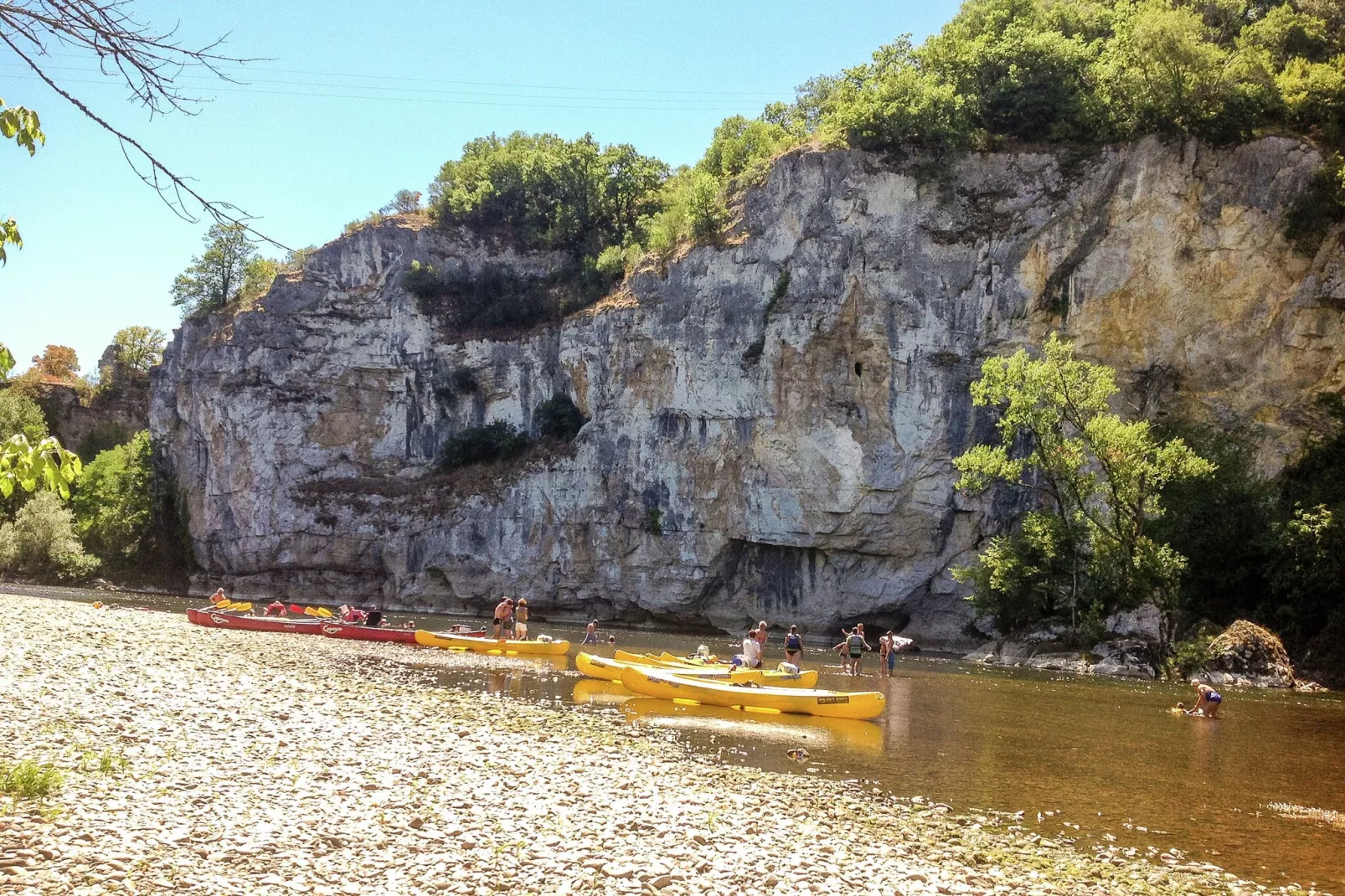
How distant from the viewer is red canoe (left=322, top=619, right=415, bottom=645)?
26375 millimetres

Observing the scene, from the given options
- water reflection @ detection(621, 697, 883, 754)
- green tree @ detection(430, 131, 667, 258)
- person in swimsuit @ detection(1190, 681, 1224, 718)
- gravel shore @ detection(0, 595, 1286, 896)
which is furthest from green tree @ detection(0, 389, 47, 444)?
person in swimsuit @ detection(1190, 681, 1224, 718)

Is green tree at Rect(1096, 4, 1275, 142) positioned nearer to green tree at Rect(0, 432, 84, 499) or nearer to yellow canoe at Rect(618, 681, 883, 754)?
yellow canoe at Rect(618, 681, 883, 754)

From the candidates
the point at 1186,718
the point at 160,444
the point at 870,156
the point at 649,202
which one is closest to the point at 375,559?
the point at 160,444

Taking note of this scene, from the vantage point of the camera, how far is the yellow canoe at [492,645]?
990 inches

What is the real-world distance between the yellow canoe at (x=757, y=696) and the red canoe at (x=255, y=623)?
43.0ft

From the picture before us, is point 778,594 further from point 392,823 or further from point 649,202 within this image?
point 392,823

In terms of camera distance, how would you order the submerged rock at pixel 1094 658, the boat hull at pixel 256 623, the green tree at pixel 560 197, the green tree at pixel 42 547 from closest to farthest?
the submerged rock at pixel 1094 658 → the boat hull at pixel 256 623 → the green tree at pixel 42 547 → the green tree at pixel 560 197

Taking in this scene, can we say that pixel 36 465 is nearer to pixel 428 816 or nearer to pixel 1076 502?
pixel 428 816

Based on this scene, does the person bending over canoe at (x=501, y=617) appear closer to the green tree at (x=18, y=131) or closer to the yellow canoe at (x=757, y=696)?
the yellow canoe at (x=757, y=696)

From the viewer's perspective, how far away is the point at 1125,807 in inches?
407

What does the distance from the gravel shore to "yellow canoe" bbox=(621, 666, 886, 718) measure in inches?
163

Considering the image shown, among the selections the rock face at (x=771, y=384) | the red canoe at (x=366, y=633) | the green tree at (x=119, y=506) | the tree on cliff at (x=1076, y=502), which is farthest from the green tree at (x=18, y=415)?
the tree on cliff at (x=1076, y=502)

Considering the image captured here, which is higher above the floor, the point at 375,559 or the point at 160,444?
the point at 160,444

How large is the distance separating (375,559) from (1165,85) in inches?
1607
